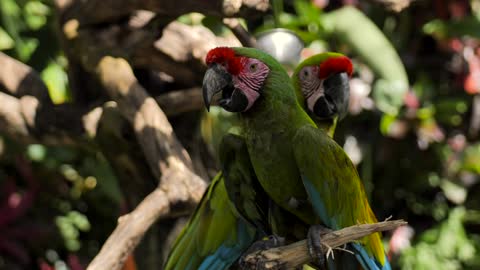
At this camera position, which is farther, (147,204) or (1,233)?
(1,233)

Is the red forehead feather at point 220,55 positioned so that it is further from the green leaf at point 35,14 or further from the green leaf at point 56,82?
the green leaf at point 35,14

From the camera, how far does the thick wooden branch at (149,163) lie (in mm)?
1533

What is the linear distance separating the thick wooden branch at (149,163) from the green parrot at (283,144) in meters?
0.39

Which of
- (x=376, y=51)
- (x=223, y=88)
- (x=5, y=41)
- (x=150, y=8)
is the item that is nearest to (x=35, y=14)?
(x=5, y=41)

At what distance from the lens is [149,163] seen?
5.65ft

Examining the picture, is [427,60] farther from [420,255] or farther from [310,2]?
[420,255]

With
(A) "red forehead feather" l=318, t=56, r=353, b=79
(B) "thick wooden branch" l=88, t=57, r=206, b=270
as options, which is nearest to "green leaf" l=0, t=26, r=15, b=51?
(B) "thick wooden branch" l=88, t=57, r=206, b=270

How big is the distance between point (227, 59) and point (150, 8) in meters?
0.58

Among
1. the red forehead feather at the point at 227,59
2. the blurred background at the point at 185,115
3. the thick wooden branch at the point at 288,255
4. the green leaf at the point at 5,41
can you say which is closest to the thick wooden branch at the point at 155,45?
the blurred background at the point at 185,115

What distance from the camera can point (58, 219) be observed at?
2.73 m

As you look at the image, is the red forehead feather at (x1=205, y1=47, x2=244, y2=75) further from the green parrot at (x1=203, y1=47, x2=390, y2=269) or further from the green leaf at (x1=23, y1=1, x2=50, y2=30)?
the green leaf at (x1=23, y1=1, x2=50, y2=30)

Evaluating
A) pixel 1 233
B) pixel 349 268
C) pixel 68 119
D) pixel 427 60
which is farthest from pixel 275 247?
pixel 427 60

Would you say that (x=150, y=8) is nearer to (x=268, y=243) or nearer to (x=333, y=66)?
(x=333, y=66)

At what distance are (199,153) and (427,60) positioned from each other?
1224 mm
